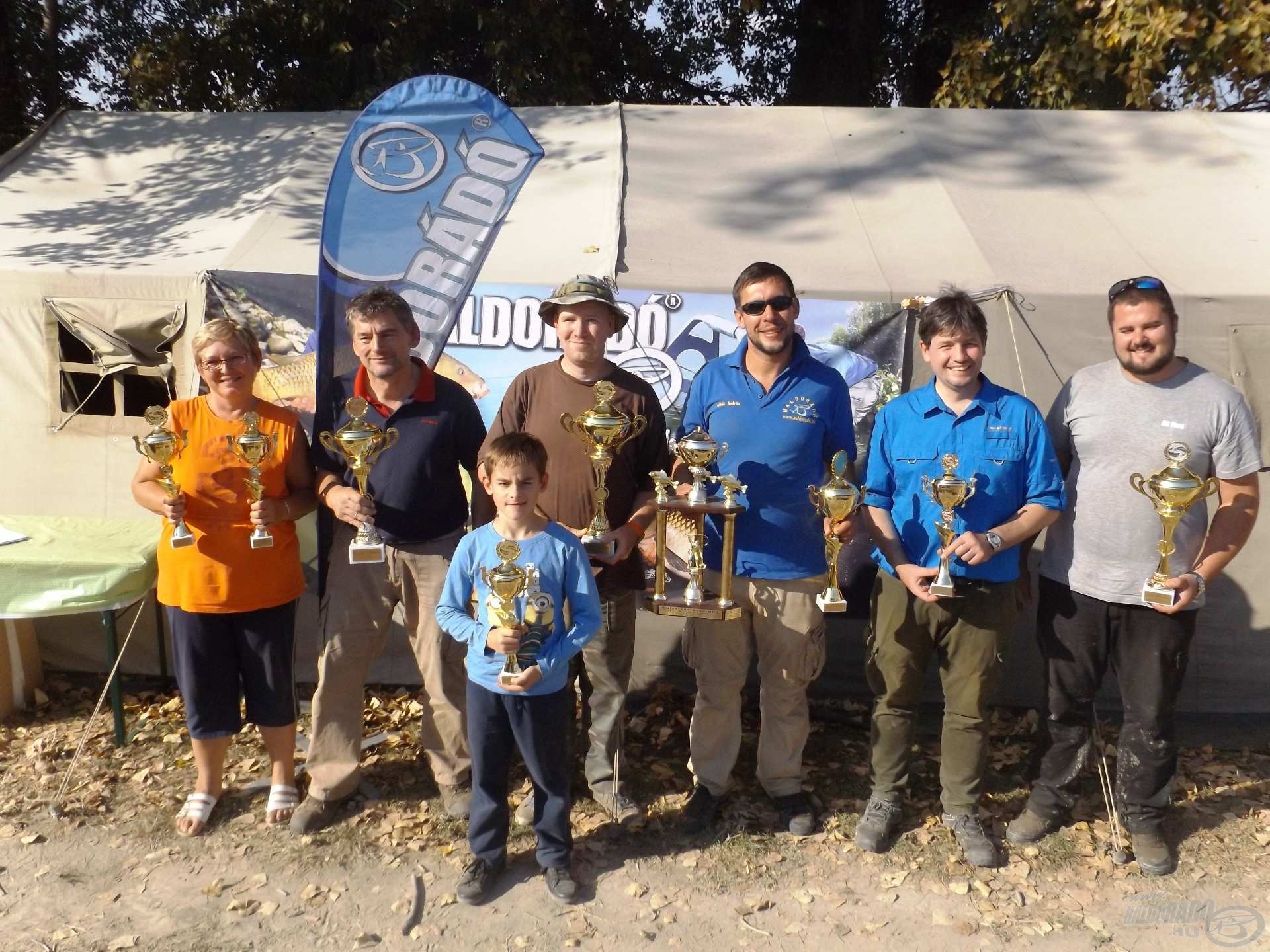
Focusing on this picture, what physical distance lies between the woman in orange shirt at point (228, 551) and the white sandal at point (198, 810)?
25 centimetres

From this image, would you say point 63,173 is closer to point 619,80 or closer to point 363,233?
point 363,233

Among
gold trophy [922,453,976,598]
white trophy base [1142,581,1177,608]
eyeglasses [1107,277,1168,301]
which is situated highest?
eyeglasses [1107,277,1168,301]

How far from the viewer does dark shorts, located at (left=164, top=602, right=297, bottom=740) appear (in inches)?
149

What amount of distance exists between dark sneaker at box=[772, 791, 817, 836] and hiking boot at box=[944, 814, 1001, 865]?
21.0 inches

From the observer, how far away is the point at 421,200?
4.54 meters

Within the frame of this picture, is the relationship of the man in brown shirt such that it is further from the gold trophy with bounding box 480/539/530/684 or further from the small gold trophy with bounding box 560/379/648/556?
the gold trophy with bounding box 480/539/530/684

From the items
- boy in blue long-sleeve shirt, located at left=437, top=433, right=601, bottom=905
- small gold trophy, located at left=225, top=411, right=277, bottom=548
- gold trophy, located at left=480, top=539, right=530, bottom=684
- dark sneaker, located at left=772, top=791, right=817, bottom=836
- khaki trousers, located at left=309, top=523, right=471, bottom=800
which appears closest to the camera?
gold trophy, located at left=480, top=539, right=530, bottom=684

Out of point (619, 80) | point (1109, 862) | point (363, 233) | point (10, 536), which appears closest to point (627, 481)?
point (363, 233)

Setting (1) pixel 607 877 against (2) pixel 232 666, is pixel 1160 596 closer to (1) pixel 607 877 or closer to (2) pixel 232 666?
(1) pixel 607 877

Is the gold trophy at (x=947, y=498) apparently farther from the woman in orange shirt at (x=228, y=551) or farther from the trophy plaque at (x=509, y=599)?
the woman in orange shirt at (x=228, y=551)

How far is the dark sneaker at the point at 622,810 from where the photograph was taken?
159 inches

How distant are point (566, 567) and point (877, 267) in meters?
2.51

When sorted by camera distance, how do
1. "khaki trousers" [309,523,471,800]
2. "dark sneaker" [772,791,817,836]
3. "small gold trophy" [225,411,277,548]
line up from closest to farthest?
1. "small gold trophy" [225,411,277,548]
2. "khaki trousers" [309,523,471,800]
3. "dark sneaker" [772,791,817,836]

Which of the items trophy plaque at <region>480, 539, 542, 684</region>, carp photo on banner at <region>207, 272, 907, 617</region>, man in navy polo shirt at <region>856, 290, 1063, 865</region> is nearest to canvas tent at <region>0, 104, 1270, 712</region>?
carp photo on banner at <region>207, 272, 907, 617</region>
